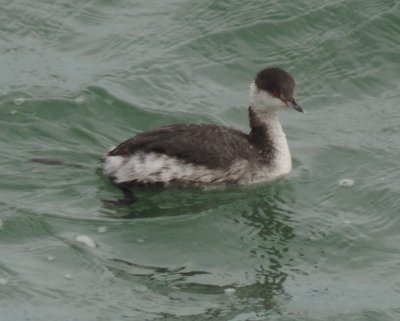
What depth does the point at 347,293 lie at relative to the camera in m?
9.02

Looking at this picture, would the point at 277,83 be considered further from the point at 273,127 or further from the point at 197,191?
the point at 197,191

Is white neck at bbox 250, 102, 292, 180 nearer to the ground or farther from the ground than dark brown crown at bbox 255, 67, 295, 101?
nearer to the ground

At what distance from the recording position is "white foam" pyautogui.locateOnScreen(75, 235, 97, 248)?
9578 mm

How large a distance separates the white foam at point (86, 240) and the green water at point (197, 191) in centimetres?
4

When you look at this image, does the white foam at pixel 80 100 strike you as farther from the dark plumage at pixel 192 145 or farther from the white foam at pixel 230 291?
the white foam at pixel 230 291

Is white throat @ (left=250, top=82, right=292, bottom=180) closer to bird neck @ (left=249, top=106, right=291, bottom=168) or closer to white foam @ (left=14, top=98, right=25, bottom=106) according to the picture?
bird neck @ (left=249, top=106, right=291, bottom=168)

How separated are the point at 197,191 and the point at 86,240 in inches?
56.7

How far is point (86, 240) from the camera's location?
380 inches

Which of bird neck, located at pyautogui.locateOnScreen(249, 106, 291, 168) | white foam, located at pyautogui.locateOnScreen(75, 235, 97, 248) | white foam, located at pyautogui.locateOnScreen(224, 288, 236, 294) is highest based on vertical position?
bird neck, located at pyautogui.locateOnScreen(249, 106, 291, 168)

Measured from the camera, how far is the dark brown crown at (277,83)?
11023 mm

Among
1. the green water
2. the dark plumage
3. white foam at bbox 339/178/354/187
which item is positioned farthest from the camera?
white foam at bbox 339/178/354/187

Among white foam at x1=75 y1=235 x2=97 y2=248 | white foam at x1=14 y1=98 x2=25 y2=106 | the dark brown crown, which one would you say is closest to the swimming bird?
the dark brown crown

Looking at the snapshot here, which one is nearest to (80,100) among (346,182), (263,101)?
(263,101)

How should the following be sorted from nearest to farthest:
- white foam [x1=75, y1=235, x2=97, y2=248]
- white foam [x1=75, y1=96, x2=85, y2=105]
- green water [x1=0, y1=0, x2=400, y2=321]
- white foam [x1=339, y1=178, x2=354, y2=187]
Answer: green water [x1=0, y1=0, x2=400, y2=321] → white foam [x1=75, y1=235, x2=97, y2=248] → white foam [x1=339, y1=178, x2=354, y2=187] → white foam [x1=75, y1=96, x2=85, y2=105]
